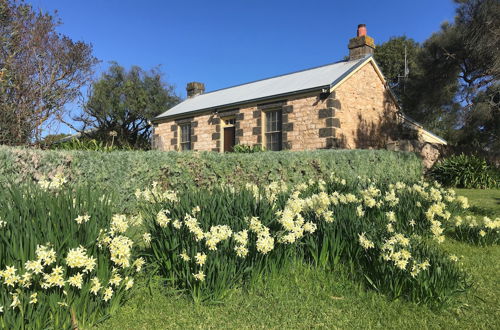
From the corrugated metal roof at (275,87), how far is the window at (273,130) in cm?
92

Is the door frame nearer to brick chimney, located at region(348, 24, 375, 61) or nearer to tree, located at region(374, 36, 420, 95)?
brick chimney, located at region(348, 24, 375, 61)

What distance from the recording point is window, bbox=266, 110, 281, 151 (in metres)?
16.0

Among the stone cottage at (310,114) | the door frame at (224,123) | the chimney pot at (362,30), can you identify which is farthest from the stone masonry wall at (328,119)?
the chimney pot at (362,30)

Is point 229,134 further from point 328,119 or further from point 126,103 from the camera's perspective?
point 126,103

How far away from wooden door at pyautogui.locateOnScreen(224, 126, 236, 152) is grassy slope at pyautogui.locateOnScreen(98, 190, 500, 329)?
47.3ft

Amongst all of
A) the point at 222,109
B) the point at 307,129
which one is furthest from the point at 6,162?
the point at 222,109

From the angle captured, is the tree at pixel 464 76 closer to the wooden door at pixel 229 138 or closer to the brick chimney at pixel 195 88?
the wooden door at pixel 229 138

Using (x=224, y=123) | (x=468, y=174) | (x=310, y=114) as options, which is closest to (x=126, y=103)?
(x=224, y=123)

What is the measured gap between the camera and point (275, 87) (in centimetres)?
1752

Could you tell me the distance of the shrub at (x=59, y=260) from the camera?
7.65ft

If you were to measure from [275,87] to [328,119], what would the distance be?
4420 mm

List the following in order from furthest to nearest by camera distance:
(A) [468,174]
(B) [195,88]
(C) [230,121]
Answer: (B) [195,88], (C) [230,121], (A) [468,174]

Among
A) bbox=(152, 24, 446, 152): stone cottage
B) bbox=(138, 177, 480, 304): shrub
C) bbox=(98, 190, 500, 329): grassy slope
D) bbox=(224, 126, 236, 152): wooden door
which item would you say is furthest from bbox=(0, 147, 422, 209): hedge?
bbox=(224, 126, 236, 152): wooden door

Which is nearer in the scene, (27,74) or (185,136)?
(27,74)
